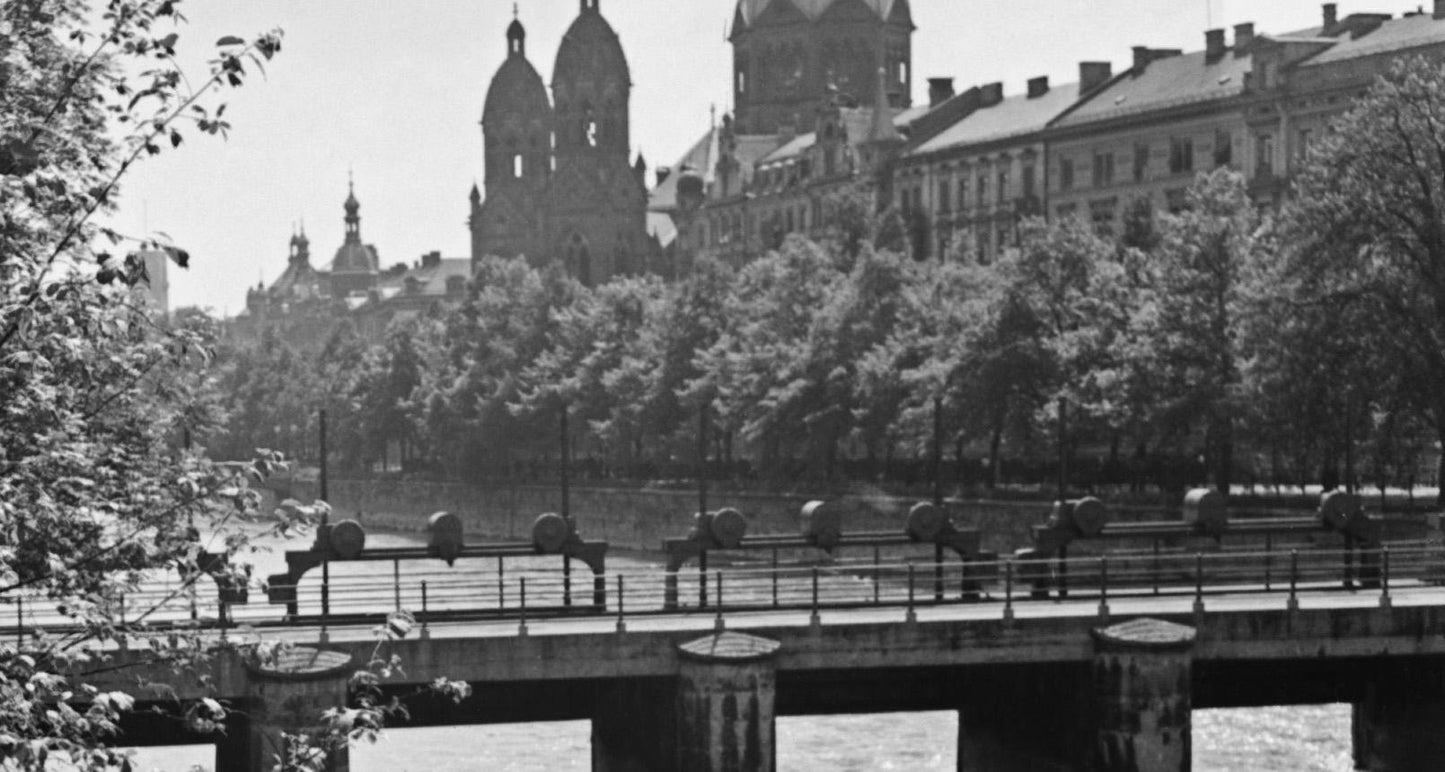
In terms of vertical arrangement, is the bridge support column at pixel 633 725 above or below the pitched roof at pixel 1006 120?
below

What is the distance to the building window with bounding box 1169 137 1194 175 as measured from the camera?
5025 inches

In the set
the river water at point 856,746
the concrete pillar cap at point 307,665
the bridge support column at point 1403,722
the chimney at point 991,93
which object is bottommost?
the river water at point 856,746

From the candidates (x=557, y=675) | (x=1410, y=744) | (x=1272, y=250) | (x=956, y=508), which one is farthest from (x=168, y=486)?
(x=956, y=508)

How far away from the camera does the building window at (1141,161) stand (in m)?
132

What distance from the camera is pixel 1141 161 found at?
132000 millimetres

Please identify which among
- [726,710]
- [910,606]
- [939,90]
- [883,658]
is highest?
[939,90]

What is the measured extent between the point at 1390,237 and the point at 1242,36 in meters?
65.1

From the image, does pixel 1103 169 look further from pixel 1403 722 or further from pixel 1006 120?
pixel 1403 722

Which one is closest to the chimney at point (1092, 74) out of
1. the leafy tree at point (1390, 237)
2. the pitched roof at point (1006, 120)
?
the pitched roof at point (1006, 120)

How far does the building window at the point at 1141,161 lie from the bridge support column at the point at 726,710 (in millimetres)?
96169

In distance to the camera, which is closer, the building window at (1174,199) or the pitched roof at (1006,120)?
the building window at (1174,199)

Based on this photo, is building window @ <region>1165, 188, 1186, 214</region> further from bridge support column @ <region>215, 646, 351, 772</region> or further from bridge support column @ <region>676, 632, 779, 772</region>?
bridge support column @ <region>215, 646, 351, 772</region>

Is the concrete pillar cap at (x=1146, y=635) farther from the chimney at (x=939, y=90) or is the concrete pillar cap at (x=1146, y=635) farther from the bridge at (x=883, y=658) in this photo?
the chimney at (x=939, y=90)

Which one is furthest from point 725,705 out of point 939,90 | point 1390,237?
point 939,90
